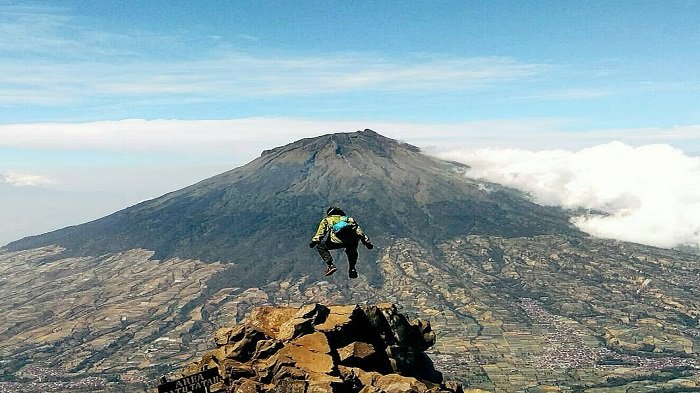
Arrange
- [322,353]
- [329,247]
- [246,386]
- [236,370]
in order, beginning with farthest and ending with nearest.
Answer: [236,370], [322,353], [246,386], [329,247]

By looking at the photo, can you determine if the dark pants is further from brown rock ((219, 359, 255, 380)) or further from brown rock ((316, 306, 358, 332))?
brown rock ((316, 306, 358, 332))

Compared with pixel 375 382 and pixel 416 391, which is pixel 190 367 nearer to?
pixel 375 382

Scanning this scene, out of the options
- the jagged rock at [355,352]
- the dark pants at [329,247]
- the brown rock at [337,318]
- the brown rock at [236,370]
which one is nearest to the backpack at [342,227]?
the dark pants at [329,247]

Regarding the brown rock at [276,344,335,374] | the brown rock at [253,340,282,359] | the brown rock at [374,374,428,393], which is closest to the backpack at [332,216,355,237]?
the brown rock at [374,374,428,393]

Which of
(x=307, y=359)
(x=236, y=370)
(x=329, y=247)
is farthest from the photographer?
(x=236, y=370)

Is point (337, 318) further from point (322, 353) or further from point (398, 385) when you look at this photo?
point (398, 385)

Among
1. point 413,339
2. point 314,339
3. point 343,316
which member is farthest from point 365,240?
point 413,339

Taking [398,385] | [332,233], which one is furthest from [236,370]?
[332,233]

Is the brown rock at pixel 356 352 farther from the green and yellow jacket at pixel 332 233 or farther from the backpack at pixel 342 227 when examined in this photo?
the backpack at pixel 342 227

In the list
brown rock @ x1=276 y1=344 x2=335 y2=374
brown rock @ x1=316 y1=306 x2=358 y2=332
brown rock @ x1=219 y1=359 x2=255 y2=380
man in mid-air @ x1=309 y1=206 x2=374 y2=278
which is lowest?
brown rock @ x1=219 y1=359 x2=255 y2=380
